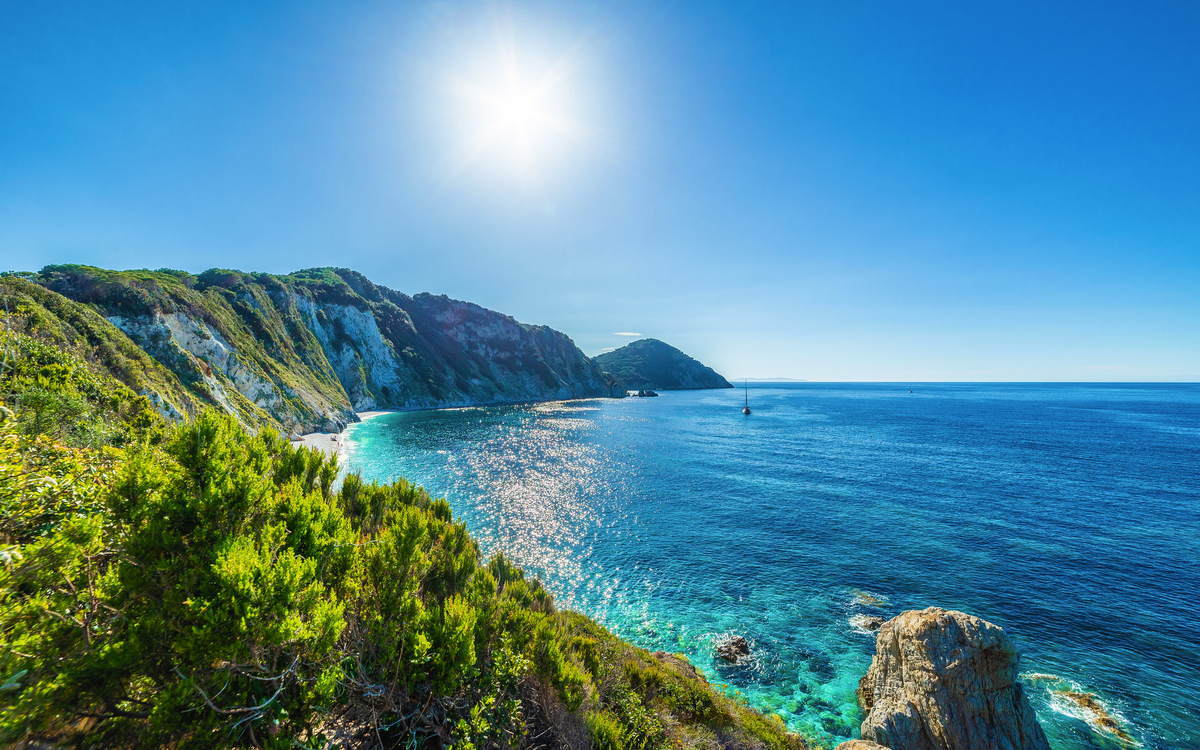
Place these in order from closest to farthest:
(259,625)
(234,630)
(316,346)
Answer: (234,630) → (259,625) → (316,346)

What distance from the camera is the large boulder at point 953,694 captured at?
1325 cm

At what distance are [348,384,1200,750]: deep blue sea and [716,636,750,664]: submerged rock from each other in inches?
22.1

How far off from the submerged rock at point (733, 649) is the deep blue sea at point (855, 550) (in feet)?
1.84

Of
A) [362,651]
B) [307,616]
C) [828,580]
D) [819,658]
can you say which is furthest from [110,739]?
[828,580]

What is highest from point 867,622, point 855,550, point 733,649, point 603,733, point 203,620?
point 203,620

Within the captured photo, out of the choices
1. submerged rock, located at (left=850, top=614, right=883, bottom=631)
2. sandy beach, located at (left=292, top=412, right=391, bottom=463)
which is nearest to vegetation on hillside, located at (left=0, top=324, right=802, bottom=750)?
submerged rock, located at (left=850, top=614, right=883, bottom=631)

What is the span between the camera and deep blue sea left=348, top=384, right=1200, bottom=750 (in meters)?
17.0

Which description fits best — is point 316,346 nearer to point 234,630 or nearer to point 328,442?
point 328,442

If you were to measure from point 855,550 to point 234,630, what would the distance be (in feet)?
109

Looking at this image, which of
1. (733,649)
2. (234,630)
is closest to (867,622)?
(733,649)

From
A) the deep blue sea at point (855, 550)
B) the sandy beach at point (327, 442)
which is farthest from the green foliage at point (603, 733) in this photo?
the sandy beach at point (327, 442)

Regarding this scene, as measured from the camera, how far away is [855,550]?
90.3 ft

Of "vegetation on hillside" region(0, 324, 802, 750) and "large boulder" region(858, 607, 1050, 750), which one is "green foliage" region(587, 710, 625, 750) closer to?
"vegetation on hillside" region(0, 324, 802, 750)

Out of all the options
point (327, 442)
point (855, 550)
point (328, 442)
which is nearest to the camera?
point (855, 550)
